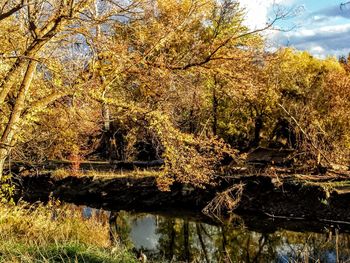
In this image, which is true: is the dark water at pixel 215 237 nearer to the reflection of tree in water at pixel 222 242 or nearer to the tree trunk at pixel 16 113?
the reflection of tree in water at pixel 222 242

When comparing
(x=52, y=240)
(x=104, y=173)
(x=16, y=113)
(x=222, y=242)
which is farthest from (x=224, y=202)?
(x=16, y=113)

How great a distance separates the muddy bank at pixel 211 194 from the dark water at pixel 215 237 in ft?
4.44

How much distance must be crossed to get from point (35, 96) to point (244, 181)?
13612 millimetres

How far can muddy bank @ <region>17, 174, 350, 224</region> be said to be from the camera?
68.9ft

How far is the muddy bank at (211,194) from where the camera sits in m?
21.0

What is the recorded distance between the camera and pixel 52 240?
11.4 metres

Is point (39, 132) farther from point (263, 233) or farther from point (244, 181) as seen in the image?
point (244, 181)

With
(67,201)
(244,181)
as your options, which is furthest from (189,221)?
(67,201)

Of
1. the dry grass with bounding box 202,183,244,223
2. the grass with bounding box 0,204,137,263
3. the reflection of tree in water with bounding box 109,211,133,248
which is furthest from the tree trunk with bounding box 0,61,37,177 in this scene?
the dry grass with bounding box 202,183,244,223

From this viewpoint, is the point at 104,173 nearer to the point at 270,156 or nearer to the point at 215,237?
the point at 270,156

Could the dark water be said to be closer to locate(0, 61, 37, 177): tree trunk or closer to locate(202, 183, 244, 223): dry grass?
locate(202, 183, 244, 223): dry grass

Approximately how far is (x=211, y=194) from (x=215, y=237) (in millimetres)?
6054

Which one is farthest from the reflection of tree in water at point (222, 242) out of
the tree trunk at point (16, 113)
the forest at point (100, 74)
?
the tree trunk at point (16, 113)

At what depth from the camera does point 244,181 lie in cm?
2358
